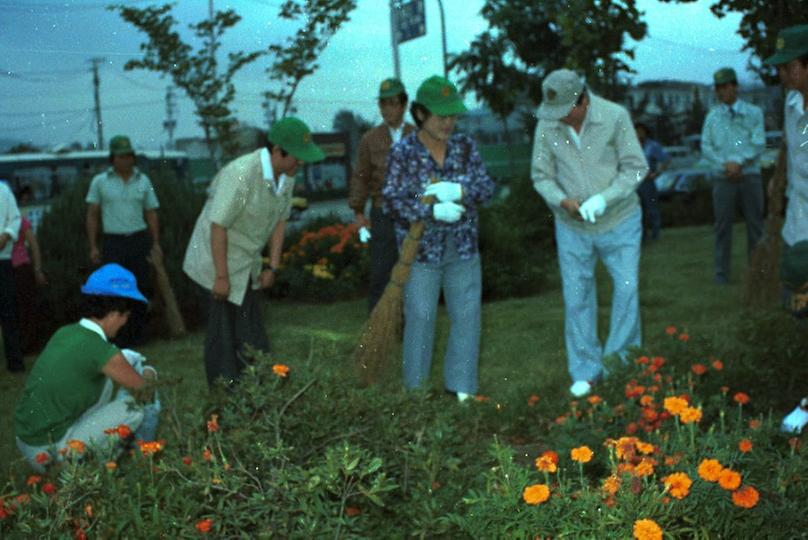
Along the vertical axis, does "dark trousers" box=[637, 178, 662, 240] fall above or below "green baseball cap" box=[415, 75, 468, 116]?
below

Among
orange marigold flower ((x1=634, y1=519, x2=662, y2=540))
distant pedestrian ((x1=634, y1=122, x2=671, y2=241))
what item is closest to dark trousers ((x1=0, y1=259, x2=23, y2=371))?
orange marigold flower ((x1=634, y1=519, x2=662, y2=540))

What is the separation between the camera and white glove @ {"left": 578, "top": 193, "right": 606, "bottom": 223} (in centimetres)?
615

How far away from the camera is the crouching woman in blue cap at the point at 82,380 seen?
486cm

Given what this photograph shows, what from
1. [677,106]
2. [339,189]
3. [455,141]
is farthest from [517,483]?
[677,106]

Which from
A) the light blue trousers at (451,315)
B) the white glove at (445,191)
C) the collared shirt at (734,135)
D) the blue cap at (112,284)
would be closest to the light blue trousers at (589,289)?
the light blue trousers at (451,315)

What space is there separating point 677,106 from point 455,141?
30.3 metres

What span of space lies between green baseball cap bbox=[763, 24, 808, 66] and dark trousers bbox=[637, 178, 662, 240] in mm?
11145

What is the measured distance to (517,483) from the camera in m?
3.08

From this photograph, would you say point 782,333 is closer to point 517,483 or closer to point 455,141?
point 455,141

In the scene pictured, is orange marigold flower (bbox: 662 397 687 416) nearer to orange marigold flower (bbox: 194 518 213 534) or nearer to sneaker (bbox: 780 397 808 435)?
orange marigold flower (bbox: 194 518 213 534)

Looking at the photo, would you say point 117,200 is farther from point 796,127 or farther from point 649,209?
point 649,209

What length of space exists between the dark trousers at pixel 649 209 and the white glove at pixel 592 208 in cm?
1025

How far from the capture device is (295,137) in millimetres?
5766

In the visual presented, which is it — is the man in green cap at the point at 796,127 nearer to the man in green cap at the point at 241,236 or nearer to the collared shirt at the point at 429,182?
the collared shirt at the point at 429,182
